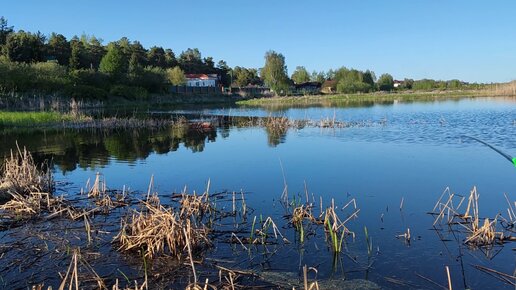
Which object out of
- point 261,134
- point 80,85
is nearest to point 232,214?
point 261,134

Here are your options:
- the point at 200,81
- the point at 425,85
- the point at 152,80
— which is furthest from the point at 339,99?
the point at 425,85

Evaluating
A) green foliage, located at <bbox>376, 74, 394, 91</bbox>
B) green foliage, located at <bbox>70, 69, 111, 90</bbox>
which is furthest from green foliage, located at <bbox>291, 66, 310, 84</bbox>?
green foliage, located at <bbox>70, 69, 111, 90</bbox>

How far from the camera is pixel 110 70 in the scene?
78.3 m

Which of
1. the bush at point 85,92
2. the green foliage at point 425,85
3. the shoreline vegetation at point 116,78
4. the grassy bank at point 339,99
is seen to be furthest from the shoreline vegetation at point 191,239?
the green foliage at point 425,85

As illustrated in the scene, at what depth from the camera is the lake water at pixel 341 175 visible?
7930 mm

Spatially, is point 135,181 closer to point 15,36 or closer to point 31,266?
point 31,266

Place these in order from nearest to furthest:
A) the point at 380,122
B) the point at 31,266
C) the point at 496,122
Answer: the point at 31,266 < the point at 496,122 < the point at 380,122

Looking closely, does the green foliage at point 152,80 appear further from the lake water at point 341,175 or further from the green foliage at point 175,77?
the lake water at point 341,175

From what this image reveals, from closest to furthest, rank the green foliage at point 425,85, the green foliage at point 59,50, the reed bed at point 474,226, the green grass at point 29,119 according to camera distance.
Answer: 1. the reed bed at point 474,226
2. the green grass at point 29,119
3. the green foliage at point 59,50
4. the green foliage at point 425,85

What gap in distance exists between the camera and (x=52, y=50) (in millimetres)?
90312

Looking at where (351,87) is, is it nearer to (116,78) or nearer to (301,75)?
(301,75)

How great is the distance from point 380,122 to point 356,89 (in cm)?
8672

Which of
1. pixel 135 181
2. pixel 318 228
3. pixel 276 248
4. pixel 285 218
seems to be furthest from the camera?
pixel 135 181

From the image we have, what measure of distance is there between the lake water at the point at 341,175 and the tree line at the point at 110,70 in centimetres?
3081
